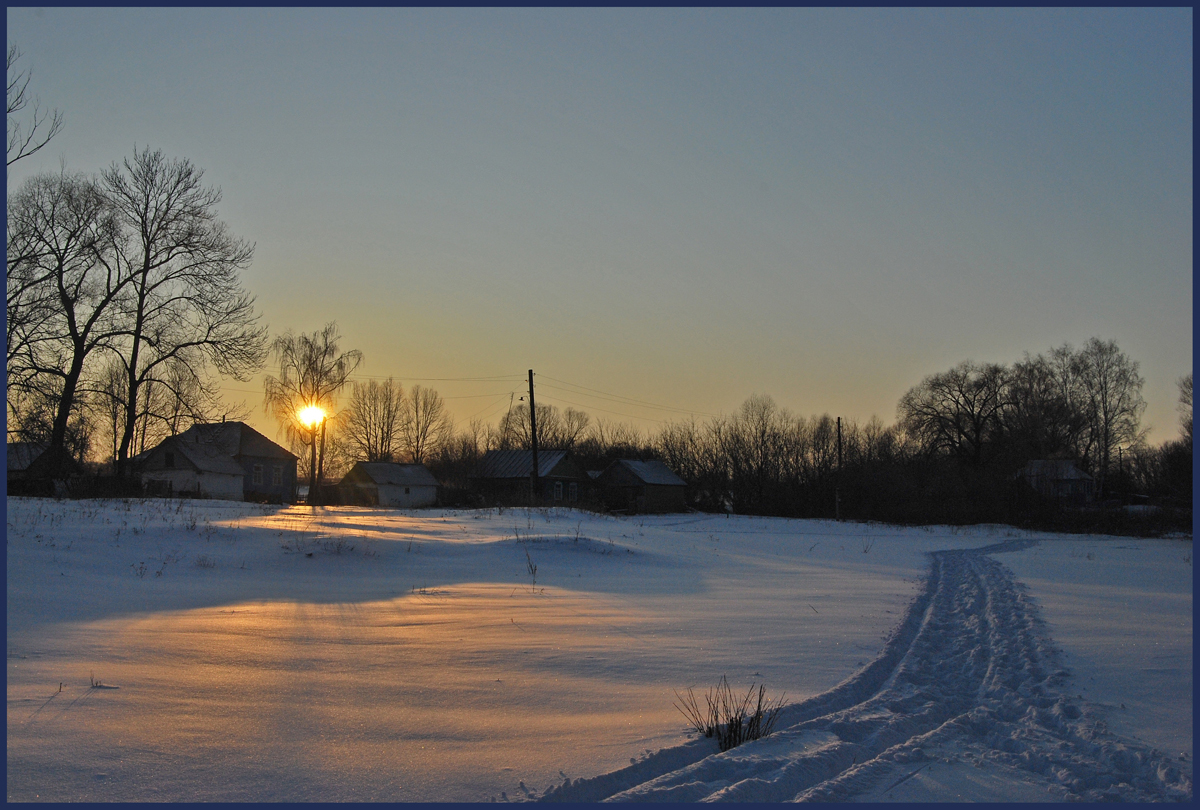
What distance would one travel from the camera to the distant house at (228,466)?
50.4 metres

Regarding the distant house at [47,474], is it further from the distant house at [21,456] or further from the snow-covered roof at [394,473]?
the snow-covered roof at [394,473]

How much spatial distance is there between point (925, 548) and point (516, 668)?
24759 mm

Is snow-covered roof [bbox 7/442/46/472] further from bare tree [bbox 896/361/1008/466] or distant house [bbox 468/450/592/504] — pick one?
bare tree [bbox 896/361/1008/466]

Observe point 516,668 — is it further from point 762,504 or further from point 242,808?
point 762,504

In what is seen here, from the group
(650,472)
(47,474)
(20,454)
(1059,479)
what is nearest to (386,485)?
(650,472)

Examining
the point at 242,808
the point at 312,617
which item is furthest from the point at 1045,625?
the point at 242,808

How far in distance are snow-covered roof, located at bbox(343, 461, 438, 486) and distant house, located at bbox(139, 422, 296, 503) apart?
Answer: 5.60 m

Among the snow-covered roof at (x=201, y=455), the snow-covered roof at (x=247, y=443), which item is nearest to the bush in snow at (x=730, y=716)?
the snow-covered roof at (x=201, y=455)

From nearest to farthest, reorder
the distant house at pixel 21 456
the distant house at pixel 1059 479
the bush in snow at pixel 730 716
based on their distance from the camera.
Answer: the bush in snow at pixel 730 716
the distant house at pixel 21 456
the distant house at pixel 1059 479

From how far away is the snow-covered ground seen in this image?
4.25 m

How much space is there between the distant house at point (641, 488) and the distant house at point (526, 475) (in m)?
2.19

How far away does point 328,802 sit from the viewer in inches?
149

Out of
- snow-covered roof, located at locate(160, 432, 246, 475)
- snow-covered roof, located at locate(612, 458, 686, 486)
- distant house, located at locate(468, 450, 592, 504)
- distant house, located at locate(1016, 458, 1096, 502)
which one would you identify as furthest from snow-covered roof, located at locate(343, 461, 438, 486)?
distant house, located at locate(1016, 458, 1096, 502)

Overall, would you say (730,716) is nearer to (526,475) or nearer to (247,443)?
(526,475)
